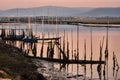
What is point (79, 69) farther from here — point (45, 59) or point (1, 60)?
point (1, 60)

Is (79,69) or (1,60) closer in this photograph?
(1,60)

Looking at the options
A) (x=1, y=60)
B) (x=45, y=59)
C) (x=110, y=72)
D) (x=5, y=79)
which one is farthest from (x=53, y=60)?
(x=5, y=79)

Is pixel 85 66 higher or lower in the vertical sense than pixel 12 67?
lower

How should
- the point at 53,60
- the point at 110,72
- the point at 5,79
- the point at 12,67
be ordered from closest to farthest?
the point at 5,79 < the point at 12,67 < the point at 110,72 < the point at 53,60

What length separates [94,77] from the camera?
131ft

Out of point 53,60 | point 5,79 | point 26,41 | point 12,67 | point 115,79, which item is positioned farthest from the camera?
point 26,41

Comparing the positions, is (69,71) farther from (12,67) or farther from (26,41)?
(26,41)

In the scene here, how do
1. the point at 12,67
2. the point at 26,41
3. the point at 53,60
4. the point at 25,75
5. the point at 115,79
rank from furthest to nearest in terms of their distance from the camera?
1. the point at 26,41
2. the point at 53,60
3. the point at 115,79
4. the point at 12,67
5. the point at 25,75

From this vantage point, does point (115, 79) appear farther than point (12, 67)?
Yes

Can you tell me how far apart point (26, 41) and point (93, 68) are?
32.0 m

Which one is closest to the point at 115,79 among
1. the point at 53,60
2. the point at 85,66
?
the point at 85,66

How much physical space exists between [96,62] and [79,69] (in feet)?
7.71

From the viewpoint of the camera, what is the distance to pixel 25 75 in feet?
84.9

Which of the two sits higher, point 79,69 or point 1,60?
point 1,60
